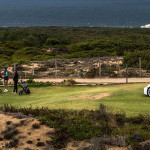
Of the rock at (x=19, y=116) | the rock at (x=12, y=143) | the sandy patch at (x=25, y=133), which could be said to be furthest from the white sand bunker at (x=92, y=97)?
the rock at (x=12, y=143)

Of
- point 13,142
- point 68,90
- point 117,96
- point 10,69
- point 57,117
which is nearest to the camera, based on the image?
point 13,142

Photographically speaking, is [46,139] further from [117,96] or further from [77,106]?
[117,96]

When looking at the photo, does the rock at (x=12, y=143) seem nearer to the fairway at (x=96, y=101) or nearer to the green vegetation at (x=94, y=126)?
the green vegetation at (x=94, y=126)

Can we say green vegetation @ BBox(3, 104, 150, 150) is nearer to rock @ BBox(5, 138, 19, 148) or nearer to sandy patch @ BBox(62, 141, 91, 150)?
sandy patch @ BBox(62, 141, 91, 150)

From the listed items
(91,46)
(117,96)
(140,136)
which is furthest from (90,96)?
(91,46)

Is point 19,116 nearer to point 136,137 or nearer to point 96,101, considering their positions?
point 136,137

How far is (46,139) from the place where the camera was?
1041 centimetres

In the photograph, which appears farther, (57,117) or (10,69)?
(10,69)

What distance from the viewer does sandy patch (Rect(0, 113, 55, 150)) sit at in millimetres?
10078

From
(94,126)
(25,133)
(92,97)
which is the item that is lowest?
(25,133)

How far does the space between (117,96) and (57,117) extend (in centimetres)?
605

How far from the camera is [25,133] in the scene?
35.6 feet

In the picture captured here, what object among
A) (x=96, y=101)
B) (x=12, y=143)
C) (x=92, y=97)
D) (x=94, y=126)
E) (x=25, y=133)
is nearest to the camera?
(x=12, y=143)

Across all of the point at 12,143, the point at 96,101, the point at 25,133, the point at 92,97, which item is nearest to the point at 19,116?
the point at 25,133
